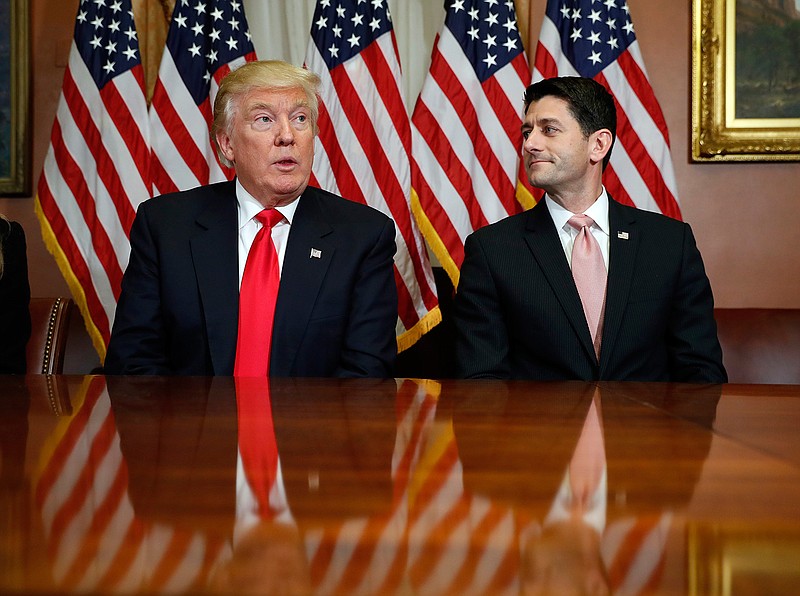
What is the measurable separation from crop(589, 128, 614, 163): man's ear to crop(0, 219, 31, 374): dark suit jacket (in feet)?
6.02

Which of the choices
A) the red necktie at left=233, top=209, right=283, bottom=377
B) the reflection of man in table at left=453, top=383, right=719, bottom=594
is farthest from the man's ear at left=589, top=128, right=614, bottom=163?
the reflection of man in table at left=453, top=383, right=719, bottom=594

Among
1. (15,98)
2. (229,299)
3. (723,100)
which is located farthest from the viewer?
(15,98)

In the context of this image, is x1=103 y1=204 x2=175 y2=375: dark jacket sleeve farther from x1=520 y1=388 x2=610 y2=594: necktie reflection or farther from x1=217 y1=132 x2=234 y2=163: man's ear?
x1=520 y1=388 x2=610 y2=594: necktie reflection

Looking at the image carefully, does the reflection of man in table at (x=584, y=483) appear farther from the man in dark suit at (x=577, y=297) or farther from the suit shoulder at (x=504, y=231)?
the suit shoulder at (x=504, y=231)

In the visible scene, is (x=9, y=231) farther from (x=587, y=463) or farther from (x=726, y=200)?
(x=726, y=200)

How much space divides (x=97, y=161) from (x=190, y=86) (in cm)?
50

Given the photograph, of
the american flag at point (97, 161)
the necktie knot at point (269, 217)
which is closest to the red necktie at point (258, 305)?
the necktie knot at point (269, 217)

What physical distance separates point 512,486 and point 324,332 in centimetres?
183

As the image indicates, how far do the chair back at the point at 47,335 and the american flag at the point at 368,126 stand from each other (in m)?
1.18

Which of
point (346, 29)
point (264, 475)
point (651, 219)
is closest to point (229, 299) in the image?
point (651, 219)

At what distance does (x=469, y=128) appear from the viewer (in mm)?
3590

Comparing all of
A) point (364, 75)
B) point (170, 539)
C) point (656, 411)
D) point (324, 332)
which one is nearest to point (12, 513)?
point (170, 539)

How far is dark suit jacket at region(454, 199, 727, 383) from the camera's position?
2564mm

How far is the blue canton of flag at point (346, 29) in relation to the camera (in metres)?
3.64
